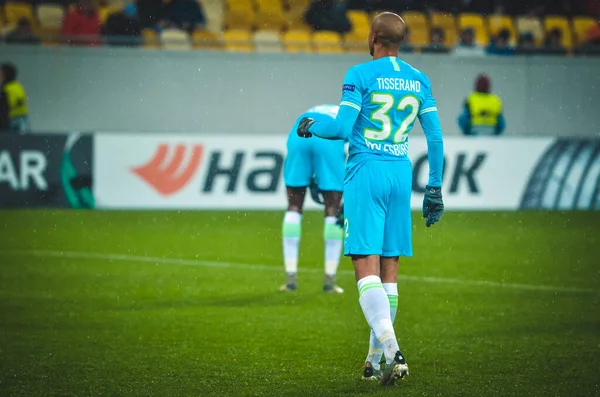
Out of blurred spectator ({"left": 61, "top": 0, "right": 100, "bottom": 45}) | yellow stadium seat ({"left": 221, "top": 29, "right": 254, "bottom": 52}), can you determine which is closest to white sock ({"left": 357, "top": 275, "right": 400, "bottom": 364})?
blurred spectator ({"left": 61, "top": 0, "right": 100, "bottom": 45})

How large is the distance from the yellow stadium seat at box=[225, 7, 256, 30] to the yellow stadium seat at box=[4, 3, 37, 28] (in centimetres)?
364

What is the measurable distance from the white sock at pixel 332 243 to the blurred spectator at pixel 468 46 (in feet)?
35.9

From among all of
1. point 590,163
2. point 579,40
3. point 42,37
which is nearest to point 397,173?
point 590,163

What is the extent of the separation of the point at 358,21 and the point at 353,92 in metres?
15.9

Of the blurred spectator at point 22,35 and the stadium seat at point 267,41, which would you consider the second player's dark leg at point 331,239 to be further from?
the blurred spectator at point 22,35

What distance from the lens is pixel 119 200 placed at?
16.8m

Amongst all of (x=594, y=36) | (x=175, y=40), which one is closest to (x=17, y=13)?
(x=175, y=40)

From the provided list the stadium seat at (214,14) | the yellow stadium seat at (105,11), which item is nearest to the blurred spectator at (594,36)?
the stadium seat at (214,14)

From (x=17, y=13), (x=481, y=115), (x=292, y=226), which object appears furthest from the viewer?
(x=17, y=13)

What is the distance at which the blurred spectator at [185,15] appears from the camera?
65.9 ft

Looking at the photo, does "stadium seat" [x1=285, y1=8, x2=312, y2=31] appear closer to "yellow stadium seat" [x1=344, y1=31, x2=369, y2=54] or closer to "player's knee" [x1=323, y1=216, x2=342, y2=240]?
"yellow stadium seat" [x1=344, y1=31, x2=369, y2=54]

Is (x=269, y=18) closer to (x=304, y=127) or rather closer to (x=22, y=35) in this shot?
(x=22, y=35)

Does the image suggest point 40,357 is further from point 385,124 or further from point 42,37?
point 42,37

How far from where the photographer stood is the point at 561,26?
894 inches
